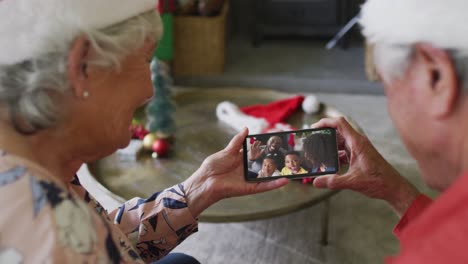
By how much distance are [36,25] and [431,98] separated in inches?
23.1

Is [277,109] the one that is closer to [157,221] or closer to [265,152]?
[265,152]

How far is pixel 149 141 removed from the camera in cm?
198

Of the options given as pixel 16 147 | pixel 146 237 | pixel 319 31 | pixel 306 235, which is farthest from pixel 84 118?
pixel 319 31

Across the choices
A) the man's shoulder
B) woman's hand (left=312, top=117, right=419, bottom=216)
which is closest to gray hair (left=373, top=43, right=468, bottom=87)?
the man's shoulder

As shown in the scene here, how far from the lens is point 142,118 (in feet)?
7.47

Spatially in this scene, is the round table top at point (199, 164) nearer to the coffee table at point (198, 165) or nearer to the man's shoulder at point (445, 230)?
the coffee table at point (198, 165)

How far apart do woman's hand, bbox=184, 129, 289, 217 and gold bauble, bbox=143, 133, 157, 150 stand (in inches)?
30.1

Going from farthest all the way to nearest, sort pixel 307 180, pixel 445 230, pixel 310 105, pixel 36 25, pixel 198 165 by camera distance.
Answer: pixel 310 105
pixel 198 165
pixel 307 180
pixel 36 25
pixel 445 230

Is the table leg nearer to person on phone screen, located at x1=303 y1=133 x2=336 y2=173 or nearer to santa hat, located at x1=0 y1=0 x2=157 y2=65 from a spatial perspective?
person on phone screen, located at x1=303 y1=133 x2=336 y2=173

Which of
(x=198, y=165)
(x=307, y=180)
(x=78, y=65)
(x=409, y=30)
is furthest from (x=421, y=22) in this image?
(x=198, y=165)

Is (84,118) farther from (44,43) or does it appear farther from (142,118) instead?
(142,118)

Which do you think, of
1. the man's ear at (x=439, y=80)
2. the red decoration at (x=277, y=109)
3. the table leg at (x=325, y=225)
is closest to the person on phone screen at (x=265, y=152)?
the man's ear at (x=439, y=80)

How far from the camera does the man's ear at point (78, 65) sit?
2.64ft

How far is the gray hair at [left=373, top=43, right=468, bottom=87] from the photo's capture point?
2.34ft
